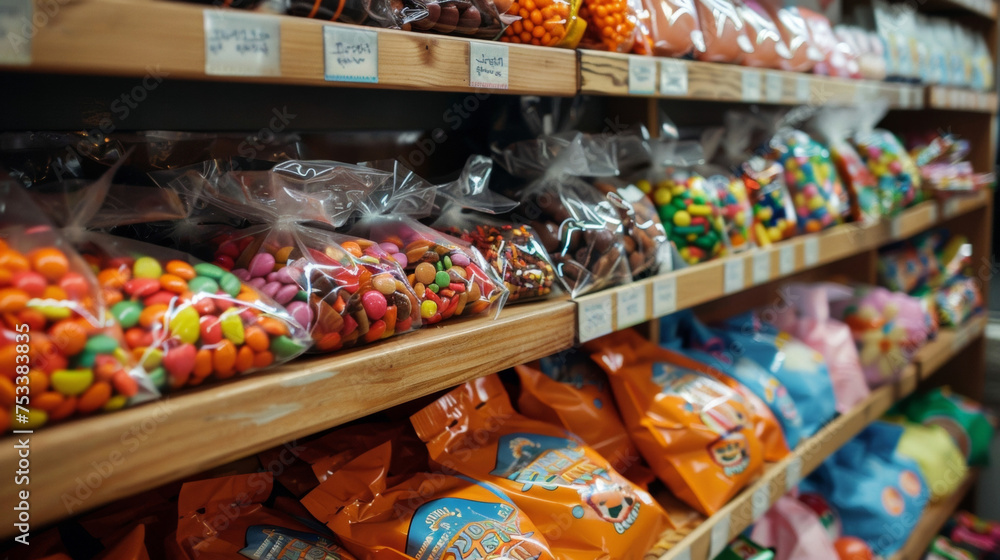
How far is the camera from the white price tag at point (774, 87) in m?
1.44

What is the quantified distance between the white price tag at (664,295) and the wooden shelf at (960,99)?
4.97ft

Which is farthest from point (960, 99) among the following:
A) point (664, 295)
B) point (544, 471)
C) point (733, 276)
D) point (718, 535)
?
point (544, 471)

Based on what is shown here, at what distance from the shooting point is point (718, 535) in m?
1.23

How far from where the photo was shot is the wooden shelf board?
54cm

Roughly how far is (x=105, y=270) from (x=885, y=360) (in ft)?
6.61

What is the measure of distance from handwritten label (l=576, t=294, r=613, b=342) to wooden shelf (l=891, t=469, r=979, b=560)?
135 cm

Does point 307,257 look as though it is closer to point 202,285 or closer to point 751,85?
point 202,285

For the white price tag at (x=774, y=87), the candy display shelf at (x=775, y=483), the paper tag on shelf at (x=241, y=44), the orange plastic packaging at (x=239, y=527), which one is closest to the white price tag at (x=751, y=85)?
the white price tag at (x=774, y=87)

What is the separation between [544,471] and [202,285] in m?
0.61

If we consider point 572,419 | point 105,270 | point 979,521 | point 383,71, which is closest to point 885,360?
point 979,521

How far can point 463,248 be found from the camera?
966 mm

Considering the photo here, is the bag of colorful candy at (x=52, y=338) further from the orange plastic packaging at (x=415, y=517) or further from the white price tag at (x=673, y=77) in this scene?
the white price tag at (x=673, y=77)

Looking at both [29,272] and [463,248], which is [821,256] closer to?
[463,248]

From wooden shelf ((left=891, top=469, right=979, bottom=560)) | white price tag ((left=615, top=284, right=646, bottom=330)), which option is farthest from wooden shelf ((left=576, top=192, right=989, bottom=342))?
wooden shelf ((left=891, top=469, right=979, bottom=560))
